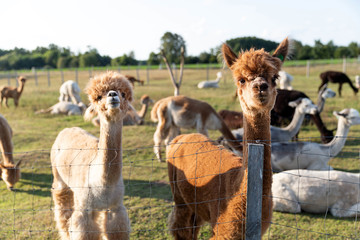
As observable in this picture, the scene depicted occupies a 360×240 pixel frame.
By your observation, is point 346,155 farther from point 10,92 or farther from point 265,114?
point 10,92

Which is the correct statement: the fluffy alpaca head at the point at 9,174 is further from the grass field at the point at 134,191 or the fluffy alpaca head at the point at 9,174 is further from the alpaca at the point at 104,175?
the alpaca at the point at 104,175

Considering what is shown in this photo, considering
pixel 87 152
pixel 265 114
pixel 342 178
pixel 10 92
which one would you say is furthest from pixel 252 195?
pixel 10 92

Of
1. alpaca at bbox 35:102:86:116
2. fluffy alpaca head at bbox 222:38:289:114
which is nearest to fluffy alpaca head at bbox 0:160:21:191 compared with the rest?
fluffy alpaca head at bbox 222:38:289:114

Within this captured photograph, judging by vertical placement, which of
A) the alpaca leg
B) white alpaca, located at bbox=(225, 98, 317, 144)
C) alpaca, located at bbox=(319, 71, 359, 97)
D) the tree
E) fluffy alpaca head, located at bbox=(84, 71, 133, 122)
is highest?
the tree

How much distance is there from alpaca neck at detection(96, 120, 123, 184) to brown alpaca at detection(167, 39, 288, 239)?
0.73 m

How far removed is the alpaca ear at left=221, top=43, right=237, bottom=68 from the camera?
276 centimetres

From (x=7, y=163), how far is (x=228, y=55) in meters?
5.14

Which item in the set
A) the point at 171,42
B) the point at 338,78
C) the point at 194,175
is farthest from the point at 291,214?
the point at 338,78

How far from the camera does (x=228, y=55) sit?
2.77 m

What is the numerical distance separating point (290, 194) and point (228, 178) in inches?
92.4

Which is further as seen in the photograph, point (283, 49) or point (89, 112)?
point (89, 112)

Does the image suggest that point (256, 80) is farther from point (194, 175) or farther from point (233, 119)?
point (233, 119)

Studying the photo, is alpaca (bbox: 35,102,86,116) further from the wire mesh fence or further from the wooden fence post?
the wooden fence post

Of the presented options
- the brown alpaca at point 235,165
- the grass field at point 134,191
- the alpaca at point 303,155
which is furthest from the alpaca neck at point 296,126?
the brown alpaca at point 235,165
